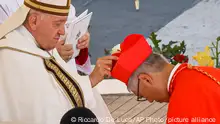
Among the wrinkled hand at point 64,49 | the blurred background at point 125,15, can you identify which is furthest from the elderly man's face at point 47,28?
the blurred background at point 125,15

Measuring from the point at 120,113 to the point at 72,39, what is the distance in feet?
5.54

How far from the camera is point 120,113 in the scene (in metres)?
4.84

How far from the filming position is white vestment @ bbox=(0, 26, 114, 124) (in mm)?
2514

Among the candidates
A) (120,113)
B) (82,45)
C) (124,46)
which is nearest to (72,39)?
(82,45)

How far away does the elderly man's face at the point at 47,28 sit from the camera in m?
2.58

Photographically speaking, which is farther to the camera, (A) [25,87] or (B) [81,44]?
(B) [81,44]

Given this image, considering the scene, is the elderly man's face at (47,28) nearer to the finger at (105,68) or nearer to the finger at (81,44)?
the finger at (105,68)

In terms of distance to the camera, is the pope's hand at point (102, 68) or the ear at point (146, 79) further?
the pope's hand at point (102, 68)

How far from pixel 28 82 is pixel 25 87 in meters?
0.03

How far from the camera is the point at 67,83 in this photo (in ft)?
8.82

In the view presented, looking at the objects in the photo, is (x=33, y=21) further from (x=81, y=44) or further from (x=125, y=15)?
(x=125, y=15)

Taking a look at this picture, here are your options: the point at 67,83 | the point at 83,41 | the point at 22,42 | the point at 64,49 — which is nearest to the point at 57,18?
the point at 22,42

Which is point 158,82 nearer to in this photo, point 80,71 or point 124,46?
point 124,46

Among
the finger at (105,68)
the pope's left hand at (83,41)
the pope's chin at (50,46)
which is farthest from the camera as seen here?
the pope's left hand at (83,41)
